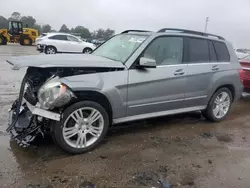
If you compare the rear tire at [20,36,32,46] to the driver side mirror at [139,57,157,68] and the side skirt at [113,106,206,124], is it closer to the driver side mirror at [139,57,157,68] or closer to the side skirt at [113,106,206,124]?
the side skirt at [113,106,206,124]

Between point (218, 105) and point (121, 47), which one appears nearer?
point (121, 47)

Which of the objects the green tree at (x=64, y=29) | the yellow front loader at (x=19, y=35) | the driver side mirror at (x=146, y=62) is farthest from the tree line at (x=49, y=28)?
the driver side mirror at (x=146, y=62)

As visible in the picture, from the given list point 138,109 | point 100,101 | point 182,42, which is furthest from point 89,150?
point 182,42

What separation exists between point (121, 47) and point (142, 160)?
6.64 feet

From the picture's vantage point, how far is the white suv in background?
1914cm

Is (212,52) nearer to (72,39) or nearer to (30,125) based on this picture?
(30,125)

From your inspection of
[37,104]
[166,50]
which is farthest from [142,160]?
[166,50]

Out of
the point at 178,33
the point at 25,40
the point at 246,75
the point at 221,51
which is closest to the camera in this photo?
the point at 178,33

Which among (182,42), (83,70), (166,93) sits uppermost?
(182,42)

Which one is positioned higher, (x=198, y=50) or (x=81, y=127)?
(x=198, y=50)

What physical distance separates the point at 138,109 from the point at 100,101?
71 cm

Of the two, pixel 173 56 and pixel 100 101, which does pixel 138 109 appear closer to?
pixel 100 101

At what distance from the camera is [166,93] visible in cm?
467

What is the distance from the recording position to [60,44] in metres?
19.4
